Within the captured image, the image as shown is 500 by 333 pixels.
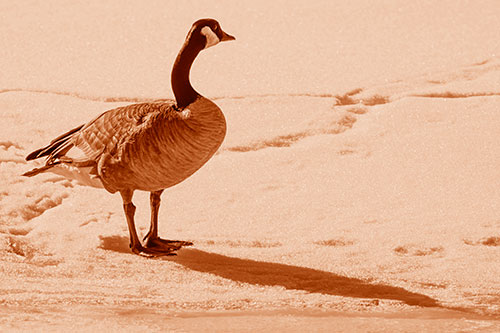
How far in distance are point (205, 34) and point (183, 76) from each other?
0.24 m

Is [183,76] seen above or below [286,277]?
above

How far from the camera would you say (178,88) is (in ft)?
16.9

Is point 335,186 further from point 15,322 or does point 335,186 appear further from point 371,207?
point 15,322

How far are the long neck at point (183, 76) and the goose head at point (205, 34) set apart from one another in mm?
27

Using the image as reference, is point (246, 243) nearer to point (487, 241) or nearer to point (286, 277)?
point (286, 277)

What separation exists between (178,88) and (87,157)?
23.4 inches

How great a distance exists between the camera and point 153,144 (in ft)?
16.3

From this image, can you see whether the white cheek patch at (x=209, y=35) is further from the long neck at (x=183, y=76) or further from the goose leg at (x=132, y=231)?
the goose leg at (x=132, y=231)

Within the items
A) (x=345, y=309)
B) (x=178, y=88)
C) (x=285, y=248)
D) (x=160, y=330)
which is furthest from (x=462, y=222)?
(x=160, y=330)

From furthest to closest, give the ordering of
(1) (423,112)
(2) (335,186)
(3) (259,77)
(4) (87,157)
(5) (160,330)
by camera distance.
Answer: (3) (259,77)
(1) (423,112)
(2) (335,186)
(4) (87,157)
(5) (160,330)

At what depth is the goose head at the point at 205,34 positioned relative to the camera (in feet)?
17.0

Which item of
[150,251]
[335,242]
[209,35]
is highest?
[209,35]

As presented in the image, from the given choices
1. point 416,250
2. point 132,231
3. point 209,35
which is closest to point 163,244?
point 132,231

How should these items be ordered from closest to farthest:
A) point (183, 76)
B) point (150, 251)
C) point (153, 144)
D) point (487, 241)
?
point (153, 144), point (183, 76), point (150, 251), point (487, 241)
